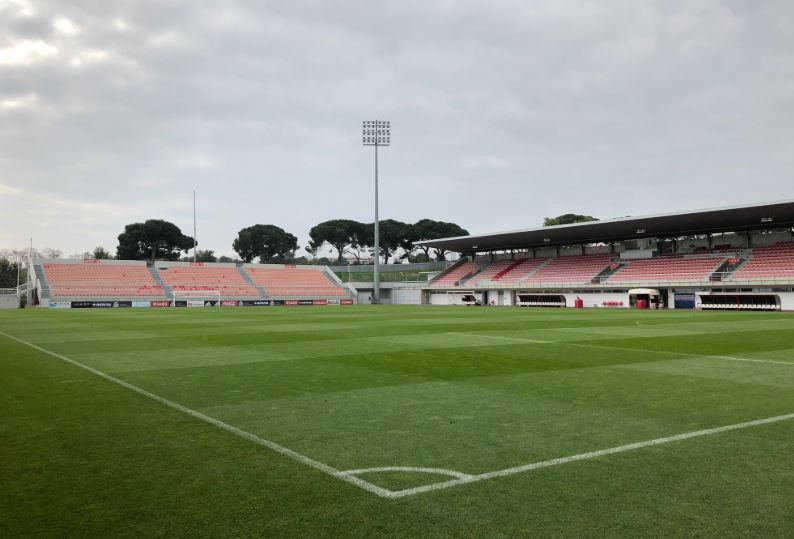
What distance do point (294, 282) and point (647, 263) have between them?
44.6m

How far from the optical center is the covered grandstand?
46750mm

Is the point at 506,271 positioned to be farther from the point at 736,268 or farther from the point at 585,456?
the point at 585,456

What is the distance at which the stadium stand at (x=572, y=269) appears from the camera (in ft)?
193

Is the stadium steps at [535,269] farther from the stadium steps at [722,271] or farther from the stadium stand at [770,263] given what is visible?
the stadium stand at [770,263]

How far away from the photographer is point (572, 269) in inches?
2416

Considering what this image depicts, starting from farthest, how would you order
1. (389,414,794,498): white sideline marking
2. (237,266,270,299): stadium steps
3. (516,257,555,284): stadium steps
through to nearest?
1. (237,266,270,299): stadium steps
2. (516,257,555,284): stadium steps
3. (389,414,794,498): white sideline marking

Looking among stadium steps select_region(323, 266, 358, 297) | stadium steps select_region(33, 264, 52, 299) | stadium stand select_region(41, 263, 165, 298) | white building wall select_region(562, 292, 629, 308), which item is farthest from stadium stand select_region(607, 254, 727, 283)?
stadium steps select_region(33, 264, 52, 299)

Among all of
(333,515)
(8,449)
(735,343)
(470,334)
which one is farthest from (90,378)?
(735,343)

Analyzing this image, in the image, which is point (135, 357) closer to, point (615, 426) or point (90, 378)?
point (90, 378)

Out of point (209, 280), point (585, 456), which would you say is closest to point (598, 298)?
point (209, 280)

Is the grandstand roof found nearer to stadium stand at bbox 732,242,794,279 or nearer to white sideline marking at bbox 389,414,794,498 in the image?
stadium stand at bbox 732,242,794,279

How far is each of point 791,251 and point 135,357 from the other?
170 feet

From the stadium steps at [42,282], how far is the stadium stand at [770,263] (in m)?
65.5

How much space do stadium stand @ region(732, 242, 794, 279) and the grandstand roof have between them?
7.54 feet
